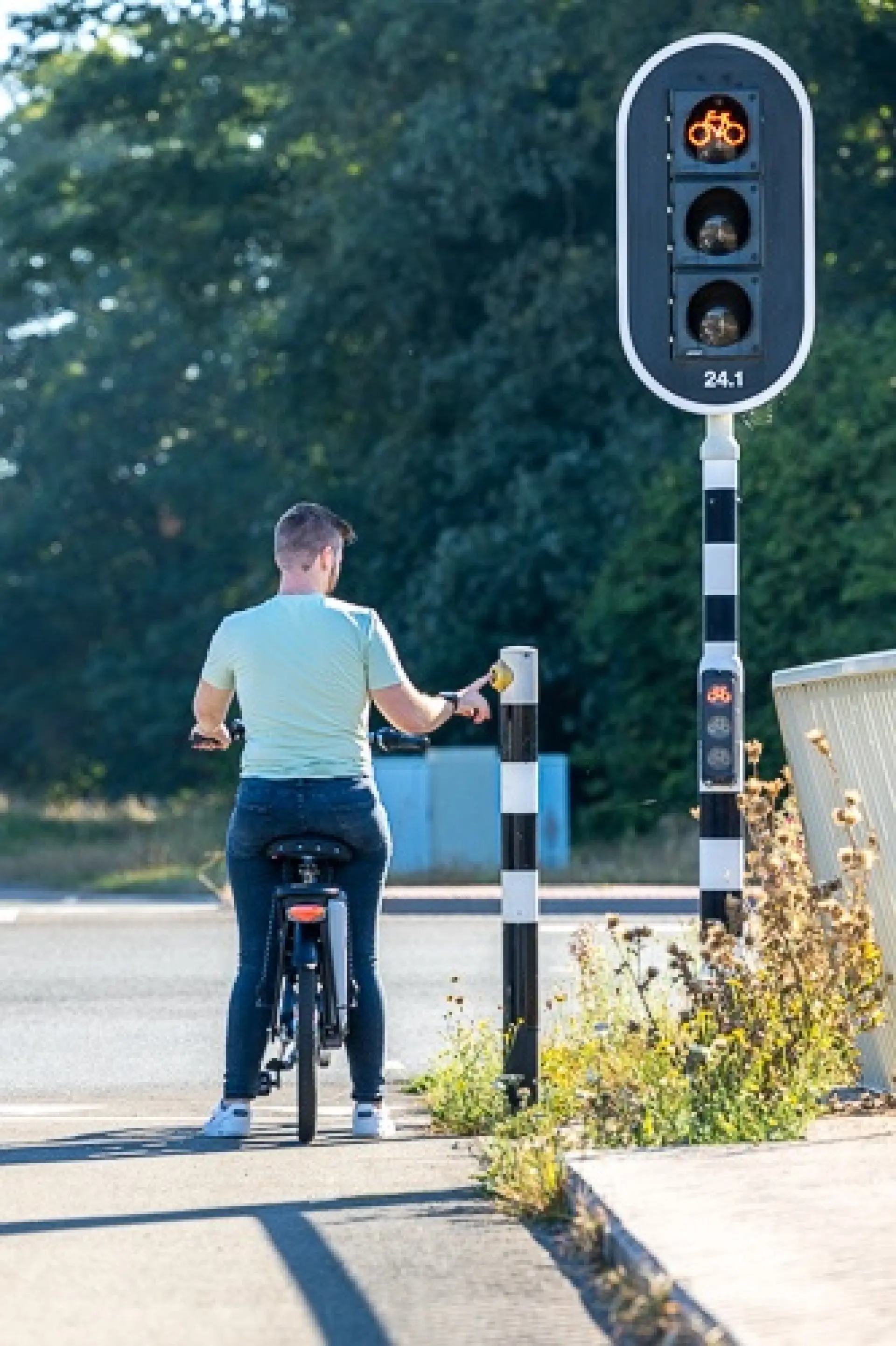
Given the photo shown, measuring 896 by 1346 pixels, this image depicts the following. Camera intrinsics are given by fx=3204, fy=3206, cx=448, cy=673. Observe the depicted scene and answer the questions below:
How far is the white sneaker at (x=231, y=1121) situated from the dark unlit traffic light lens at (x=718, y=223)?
2816 mm

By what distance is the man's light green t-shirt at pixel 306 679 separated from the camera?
9.22 metres

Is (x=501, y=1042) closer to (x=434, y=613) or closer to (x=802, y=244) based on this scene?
(x=802, y=244)

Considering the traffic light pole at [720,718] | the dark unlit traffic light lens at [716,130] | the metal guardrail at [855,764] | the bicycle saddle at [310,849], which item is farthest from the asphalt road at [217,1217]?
the dark unlit traffic light lens at [716,130]

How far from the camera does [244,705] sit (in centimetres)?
931

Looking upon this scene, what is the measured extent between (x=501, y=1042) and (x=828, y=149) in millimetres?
23766

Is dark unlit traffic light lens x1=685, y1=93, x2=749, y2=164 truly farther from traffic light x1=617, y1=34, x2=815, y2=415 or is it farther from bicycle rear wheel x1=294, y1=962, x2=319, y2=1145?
bicycle rear wheel x1=294, y1=962, x2=319, y2=1145

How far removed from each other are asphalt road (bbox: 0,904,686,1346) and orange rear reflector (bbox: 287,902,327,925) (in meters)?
0.65

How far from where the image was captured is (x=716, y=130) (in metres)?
9.38

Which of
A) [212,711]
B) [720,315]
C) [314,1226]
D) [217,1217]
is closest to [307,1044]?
[212,711]

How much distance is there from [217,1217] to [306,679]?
208 centimetres

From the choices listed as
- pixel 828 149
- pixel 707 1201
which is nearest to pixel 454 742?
pixel 828 149

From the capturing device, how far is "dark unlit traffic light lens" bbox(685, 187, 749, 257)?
932 cm

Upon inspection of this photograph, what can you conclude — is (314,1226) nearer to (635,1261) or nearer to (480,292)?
(635,1261)

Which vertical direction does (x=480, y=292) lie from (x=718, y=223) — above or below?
above
